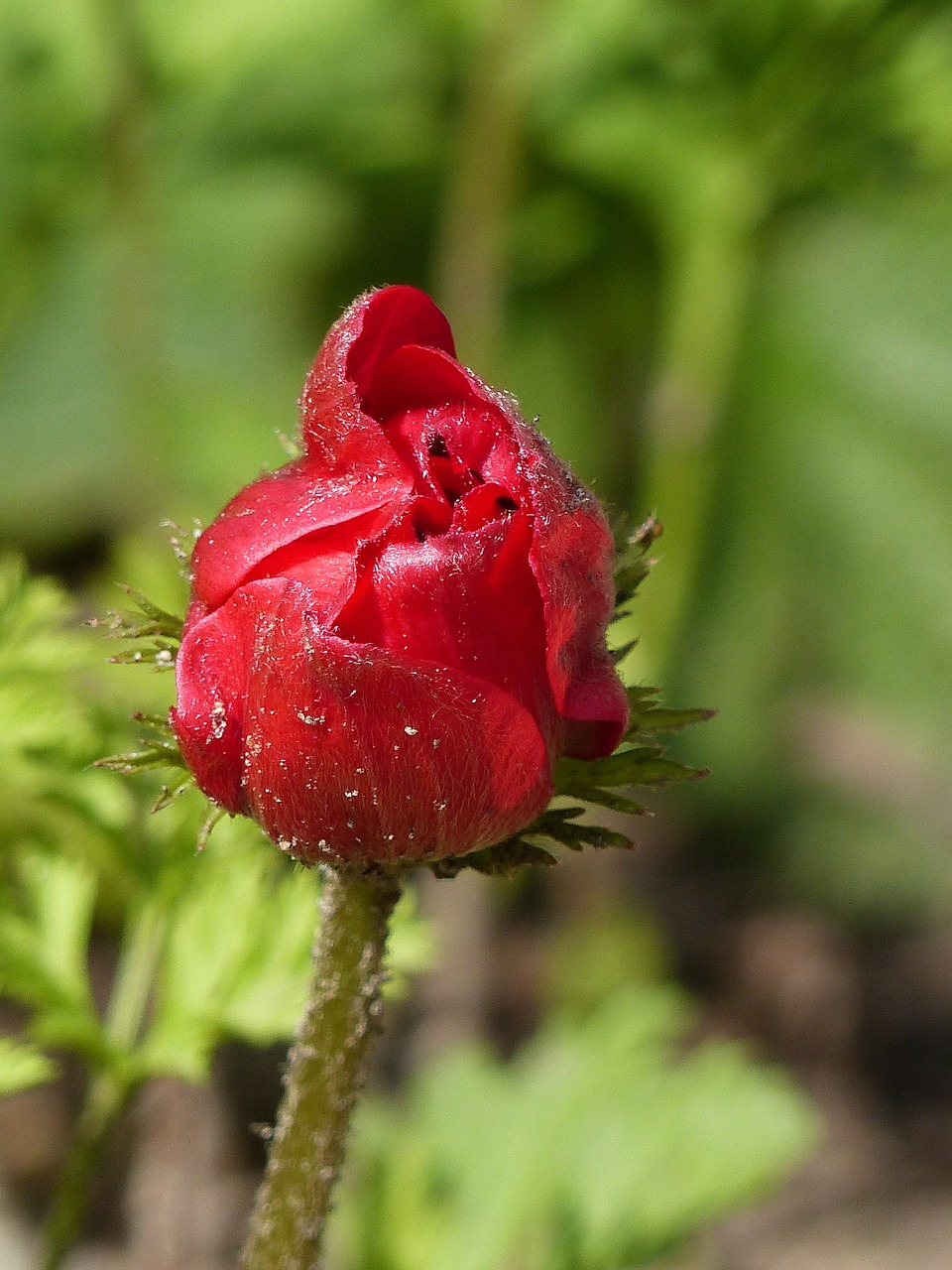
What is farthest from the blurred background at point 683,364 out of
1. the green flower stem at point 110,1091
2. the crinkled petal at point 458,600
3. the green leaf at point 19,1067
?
the crinkled petal at point 458,600

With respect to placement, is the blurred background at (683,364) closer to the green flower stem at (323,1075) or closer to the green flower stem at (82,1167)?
the green flower stem at (82,1167)

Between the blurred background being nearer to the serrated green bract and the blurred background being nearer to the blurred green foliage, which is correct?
the serrated green bract

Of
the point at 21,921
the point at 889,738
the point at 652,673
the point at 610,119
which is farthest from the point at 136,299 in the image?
the point at 21,921

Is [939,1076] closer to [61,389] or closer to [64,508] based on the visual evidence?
[64,508]

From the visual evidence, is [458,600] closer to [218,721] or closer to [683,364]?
[218,721]

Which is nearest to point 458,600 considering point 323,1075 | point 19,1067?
point 323,1075
